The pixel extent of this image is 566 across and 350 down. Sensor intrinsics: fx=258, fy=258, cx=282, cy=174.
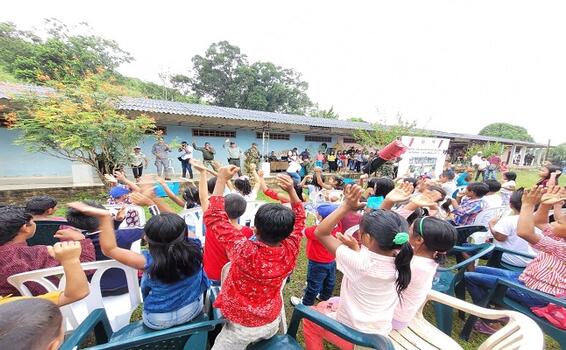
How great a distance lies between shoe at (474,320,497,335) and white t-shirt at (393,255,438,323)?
138 cm

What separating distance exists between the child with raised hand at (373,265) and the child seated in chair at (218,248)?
756 mm

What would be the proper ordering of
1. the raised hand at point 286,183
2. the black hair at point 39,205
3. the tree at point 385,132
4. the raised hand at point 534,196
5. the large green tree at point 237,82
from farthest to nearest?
1. the large green tree at point 237,82
2. the tree at point 385,132
3. the black hair at point 39,205
4. the raised hand at point 534,196
5. the raised hand at point 286,183

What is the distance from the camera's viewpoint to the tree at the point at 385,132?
12156mm

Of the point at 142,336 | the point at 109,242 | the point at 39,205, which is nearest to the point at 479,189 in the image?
the point at 142,336

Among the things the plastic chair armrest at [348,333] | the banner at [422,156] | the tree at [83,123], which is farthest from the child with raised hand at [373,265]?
the banner at [422,156]

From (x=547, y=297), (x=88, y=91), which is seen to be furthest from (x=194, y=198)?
(x=88, y=91)

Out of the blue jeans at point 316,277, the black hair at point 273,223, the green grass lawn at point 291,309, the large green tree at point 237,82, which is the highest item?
the large green tree at point 237,82

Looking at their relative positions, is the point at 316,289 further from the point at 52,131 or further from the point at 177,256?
the point at 52,131

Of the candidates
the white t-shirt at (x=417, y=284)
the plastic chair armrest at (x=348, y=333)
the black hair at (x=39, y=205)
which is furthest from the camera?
the black hair at (x=39, y=205)

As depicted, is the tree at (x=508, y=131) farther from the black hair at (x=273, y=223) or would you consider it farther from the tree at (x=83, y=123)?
the black hair at (x=273, y=223)

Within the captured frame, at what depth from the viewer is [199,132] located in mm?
10594

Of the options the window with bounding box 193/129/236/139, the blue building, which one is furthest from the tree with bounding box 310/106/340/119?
the window with bounding box 193/129/236/139

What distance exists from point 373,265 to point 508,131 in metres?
52.5

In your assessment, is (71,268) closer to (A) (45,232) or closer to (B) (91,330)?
(B) (91,330)
